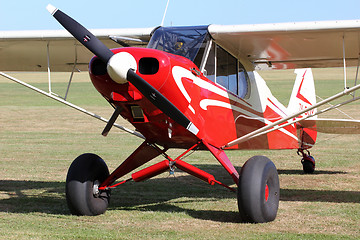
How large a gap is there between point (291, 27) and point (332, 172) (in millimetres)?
4810

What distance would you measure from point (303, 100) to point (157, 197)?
16.3ft

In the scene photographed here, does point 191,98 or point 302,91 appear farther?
point 302,91

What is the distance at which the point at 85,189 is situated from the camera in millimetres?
6969

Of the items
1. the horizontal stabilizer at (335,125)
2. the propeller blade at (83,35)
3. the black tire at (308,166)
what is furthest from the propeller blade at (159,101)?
the black tire at (308,166)

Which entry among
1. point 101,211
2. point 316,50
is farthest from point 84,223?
point 316,50

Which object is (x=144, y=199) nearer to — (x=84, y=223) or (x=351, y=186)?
(x=84, y=223)

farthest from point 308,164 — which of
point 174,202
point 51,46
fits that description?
point 51,46

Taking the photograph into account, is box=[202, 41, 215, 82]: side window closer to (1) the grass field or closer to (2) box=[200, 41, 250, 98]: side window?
(2) box=[200, 41, 250, 98]: side window

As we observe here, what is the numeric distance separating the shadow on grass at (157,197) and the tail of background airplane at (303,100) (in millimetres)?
2478

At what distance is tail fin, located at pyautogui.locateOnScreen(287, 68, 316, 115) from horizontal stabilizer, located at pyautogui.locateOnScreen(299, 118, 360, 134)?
23.6 inches

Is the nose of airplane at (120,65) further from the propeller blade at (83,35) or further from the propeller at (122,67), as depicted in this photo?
the propeller blade at (83,35)

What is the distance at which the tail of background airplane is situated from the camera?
1144 centimetres

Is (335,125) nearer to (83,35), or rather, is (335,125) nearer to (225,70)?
(225,70)

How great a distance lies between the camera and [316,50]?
8.95 m
